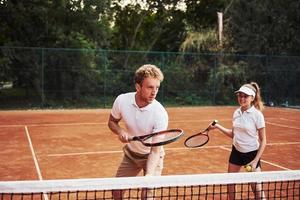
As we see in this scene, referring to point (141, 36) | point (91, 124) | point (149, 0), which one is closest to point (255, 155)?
point (91, 124)

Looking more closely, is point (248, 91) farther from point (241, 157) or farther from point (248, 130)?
point (241, 157)

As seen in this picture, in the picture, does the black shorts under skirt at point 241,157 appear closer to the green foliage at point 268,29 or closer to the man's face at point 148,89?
the man's face at point 148,89

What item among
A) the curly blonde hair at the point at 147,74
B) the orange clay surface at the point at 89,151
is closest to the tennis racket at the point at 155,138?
the curly blonde hair at the point at 147,74

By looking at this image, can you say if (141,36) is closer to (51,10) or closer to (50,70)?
(51,10)

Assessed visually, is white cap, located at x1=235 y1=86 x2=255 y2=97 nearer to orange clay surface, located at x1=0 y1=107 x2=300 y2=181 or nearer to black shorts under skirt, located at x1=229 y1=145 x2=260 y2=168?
black shorts under skirt, located at x1=229 y1=145 x2=260 y2=168

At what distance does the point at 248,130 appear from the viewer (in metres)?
4.71

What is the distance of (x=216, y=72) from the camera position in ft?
74.6

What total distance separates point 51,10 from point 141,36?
35.8 feet

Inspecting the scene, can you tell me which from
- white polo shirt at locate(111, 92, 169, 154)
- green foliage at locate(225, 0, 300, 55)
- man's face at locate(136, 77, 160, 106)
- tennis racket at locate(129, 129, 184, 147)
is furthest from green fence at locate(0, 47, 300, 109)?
man's face at locate(136, 77, 160, 106)

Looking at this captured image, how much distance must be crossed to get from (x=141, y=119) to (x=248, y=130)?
5.02 feet

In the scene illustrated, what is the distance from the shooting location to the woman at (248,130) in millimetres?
4676

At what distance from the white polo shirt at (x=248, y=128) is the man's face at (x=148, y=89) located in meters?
1.57

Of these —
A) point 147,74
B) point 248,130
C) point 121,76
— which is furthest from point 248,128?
point 121,76

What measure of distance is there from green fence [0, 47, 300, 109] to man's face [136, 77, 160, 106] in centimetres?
1658
